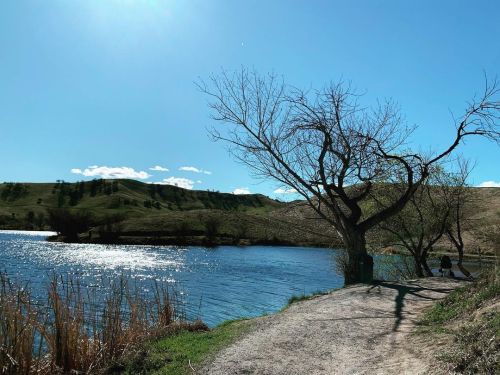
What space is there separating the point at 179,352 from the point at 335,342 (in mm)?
3266

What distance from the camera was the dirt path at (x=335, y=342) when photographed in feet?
26.5

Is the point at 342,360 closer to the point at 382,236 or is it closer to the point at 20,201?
the point at 382,236

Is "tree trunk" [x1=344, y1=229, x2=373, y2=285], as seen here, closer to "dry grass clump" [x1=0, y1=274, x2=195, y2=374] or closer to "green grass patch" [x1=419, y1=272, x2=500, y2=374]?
"green grass patch" [x1=419, y1=272, x2=500, y2=374]

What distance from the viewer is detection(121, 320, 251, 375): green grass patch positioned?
909 cm

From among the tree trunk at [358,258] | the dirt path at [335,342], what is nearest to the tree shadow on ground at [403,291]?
the dirt path at [335,342]

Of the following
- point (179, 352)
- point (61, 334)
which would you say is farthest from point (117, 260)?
point (179, 352)

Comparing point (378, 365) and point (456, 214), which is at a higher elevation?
point (456, 214)

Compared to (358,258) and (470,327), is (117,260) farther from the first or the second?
(470,327)

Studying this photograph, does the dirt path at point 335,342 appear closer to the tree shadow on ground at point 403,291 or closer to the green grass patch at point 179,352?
the tree shadow on ground at point 403,291

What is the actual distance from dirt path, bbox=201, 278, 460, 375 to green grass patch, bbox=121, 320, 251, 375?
391mm

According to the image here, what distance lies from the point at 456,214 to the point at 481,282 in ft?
47.9

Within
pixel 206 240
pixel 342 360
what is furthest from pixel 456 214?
pixel 206 240

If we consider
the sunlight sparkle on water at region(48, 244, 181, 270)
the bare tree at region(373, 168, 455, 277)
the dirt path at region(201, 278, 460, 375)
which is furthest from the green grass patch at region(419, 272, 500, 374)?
the sunlight sparkle on water at region(48, 244, 181, 270)

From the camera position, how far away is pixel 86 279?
119 feet
